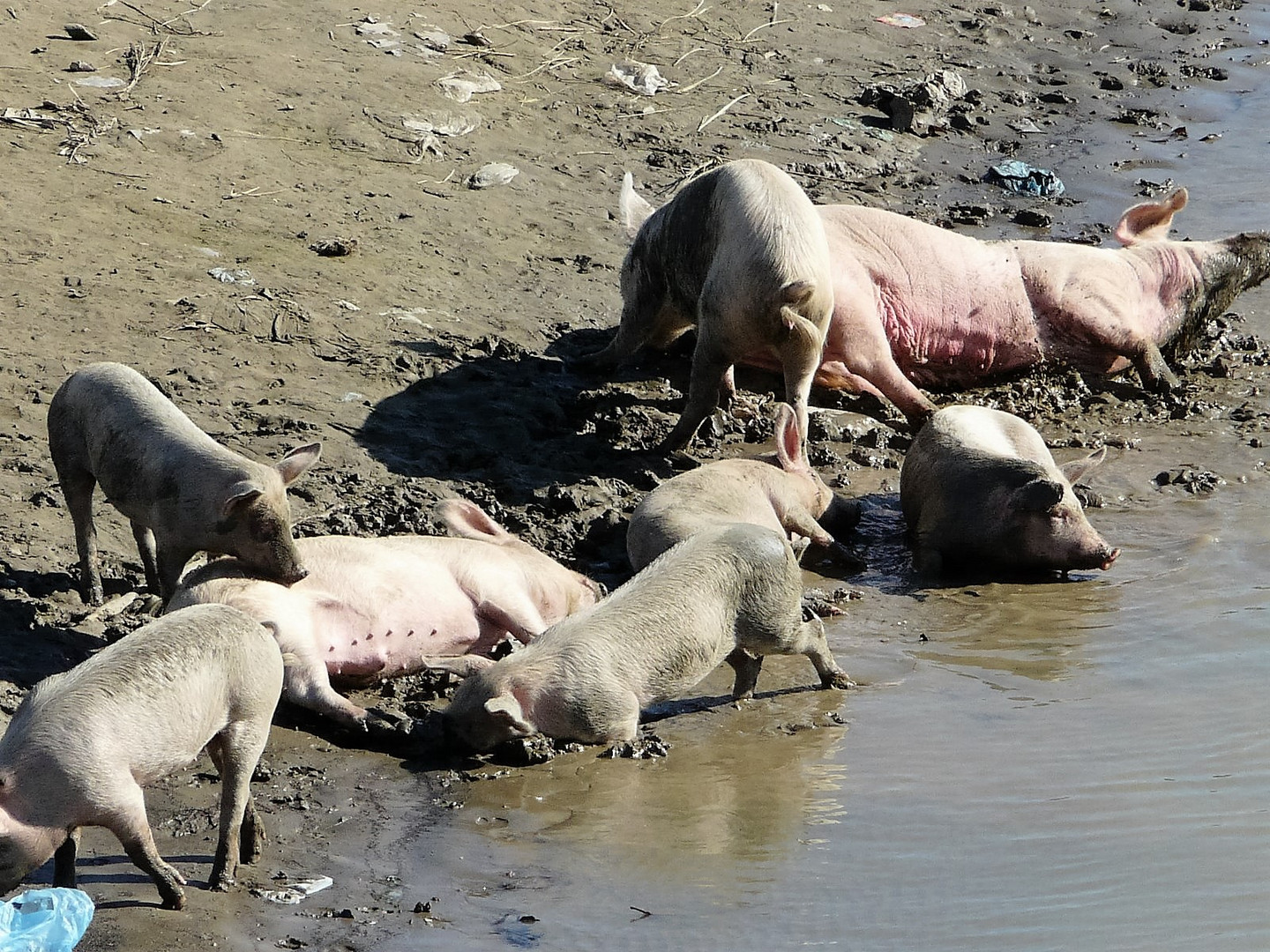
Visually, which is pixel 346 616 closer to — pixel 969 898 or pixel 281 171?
pixel 969 898

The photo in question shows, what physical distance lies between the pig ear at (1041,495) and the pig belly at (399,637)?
2.24m

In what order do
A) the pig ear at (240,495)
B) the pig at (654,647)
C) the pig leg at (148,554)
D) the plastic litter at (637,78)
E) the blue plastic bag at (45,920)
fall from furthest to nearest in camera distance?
the plastic litter at (637,78), the pig leg at (148,554), the pig ear at (240,495), the pig at (654,647), the blue plastic bag at (45,920)

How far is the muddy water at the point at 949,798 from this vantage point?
4090mm

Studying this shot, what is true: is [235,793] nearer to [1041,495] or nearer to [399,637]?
[399,637]

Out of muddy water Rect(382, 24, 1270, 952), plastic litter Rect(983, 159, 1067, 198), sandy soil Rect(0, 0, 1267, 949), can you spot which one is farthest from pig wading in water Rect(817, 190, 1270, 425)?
muddy water Rect(382, 24, 1270, 952)

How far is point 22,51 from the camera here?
375 inches

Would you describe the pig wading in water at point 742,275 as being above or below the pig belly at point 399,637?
above

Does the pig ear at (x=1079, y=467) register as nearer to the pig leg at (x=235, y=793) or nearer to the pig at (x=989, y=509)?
the pig at (x=989, y=509)

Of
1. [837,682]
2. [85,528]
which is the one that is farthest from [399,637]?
[837,682]

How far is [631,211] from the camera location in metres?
8.71

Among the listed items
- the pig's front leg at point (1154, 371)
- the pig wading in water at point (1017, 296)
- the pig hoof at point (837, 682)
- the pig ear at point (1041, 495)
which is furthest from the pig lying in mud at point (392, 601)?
the pig's front leg at point (1154, 371)

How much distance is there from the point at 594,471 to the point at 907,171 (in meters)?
4.91

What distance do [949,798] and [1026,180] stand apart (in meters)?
7.46

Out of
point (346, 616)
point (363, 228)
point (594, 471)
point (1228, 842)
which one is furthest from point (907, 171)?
point (1228, 842)
